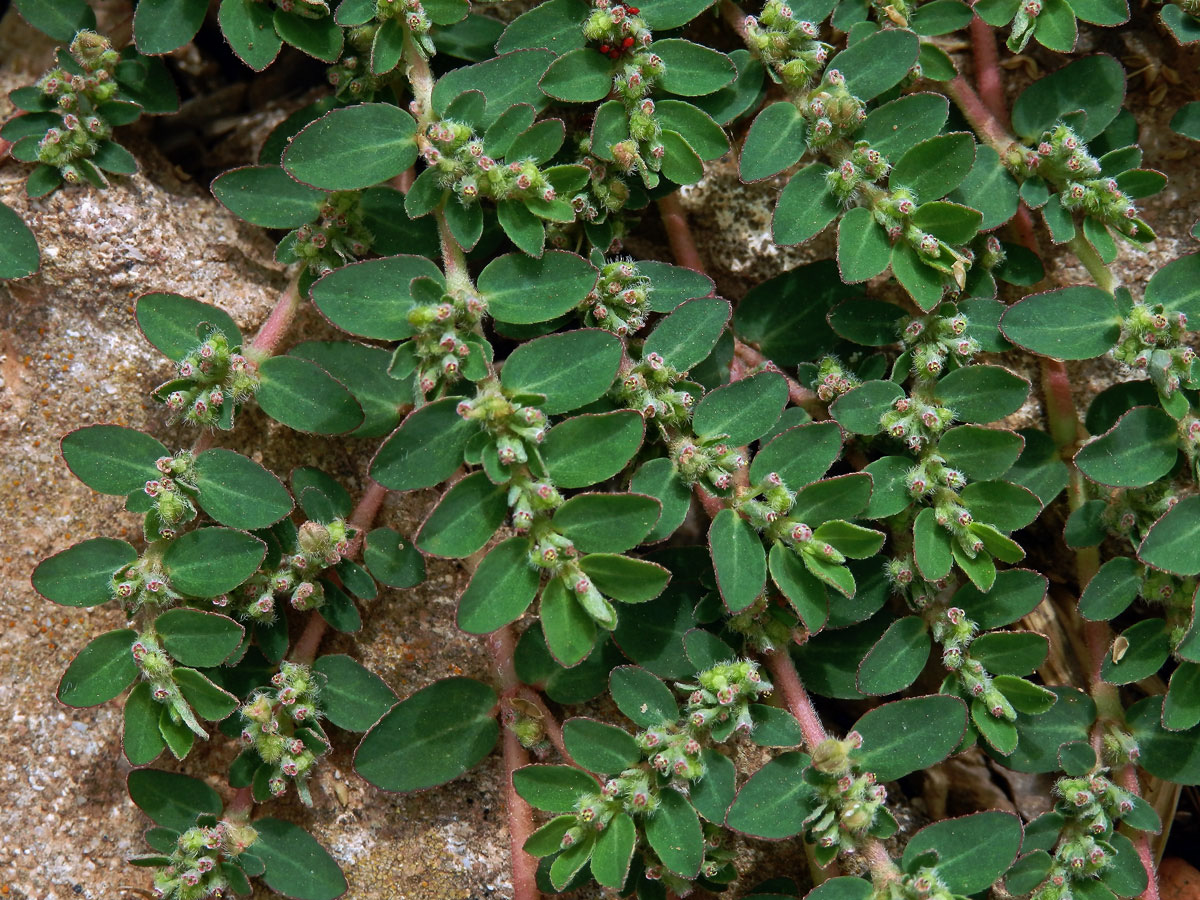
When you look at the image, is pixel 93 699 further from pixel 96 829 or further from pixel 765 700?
pixel 765 700

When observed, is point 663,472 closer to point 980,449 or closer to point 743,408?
point 743,408

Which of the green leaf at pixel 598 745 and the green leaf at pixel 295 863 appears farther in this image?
the green leaf at pixel 295 863

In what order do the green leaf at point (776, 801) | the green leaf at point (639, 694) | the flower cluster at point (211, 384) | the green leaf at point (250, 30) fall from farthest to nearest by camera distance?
1. the green leaf at point (250, 30)
2. the flower cluster at point (211, 384)
3. the green leaf at point (639, 694)
4. the green leaf at point (776, 801)

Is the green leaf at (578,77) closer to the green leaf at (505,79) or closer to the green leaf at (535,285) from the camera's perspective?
the green leaf at (505,79)

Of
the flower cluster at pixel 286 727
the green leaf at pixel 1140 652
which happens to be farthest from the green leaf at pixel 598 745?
the green leaf at pixel 1140 652

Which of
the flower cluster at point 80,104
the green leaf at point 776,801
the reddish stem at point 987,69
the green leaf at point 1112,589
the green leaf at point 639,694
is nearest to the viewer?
the green leaf at point 776,801
